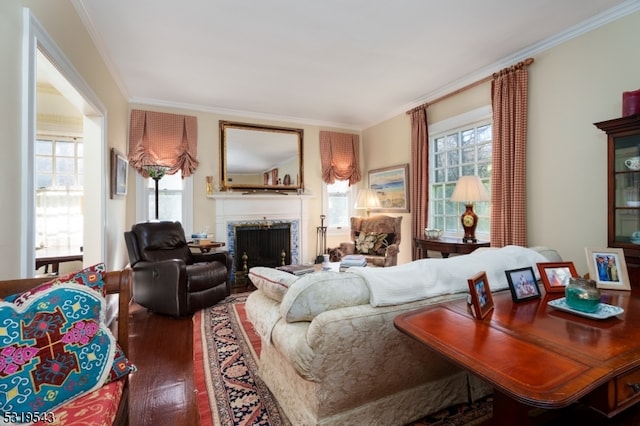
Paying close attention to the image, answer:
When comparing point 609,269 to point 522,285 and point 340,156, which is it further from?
point 340,156

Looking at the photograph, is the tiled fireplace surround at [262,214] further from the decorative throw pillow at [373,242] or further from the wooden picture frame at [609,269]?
the wooden picture frame at [609,269]

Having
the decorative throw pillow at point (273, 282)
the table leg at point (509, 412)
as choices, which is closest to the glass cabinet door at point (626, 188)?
the table leg at point (509, 412)

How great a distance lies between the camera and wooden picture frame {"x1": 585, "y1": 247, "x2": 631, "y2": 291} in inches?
61.4

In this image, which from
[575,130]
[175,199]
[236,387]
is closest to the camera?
[236,387]

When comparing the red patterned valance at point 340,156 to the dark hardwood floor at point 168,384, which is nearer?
the dark hardwood floor at point 168,384

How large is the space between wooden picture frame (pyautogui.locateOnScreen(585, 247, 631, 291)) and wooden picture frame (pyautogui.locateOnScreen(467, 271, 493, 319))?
84cm

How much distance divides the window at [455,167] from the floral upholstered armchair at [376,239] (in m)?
0.55

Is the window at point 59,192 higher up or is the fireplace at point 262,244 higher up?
the window at point 59,192

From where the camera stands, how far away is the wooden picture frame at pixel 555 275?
4.94ft

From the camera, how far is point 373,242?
4.47 meters

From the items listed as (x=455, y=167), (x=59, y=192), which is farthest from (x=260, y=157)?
(x=455, y=167)

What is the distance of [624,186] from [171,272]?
396cm

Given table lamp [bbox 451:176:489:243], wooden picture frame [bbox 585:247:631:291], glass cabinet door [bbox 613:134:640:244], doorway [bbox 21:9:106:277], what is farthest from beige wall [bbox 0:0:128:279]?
glass cabinet door [bbox 613:134:640:244]

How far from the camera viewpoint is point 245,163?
4.96 meters
